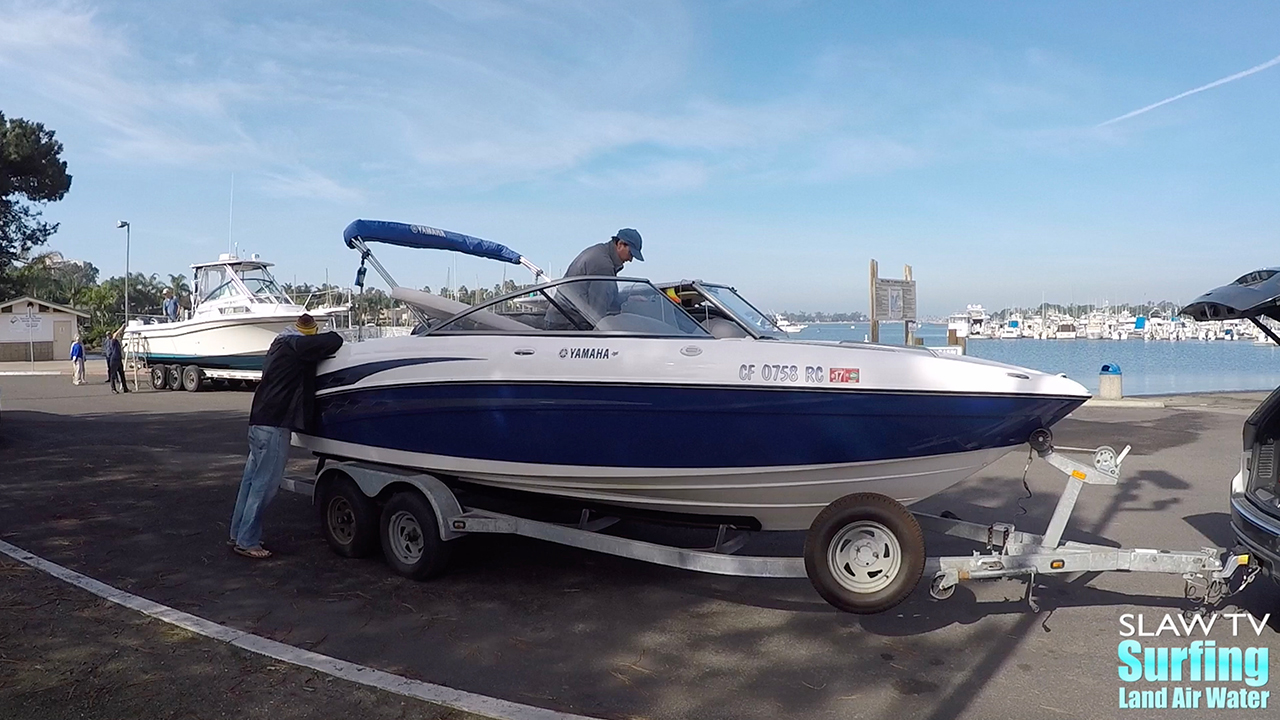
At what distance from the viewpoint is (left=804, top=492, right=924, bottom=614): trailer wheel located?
411 centimetres

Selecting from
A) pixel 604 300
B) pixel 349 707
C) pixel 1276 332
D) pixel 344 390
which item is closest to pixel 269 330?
pixel 344 390

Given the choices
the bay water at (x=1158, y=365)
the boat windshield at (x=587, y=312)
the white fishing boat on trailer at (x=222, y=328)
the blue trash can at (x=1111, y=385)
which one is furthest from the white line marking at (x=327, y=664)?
the blue trash can at (x=1111, y=385)

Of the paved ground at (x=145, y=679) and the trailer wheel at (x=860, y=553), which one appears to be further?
the trailer wheel at (x=860, y=553)

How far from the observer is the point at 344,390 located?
579 centimetres

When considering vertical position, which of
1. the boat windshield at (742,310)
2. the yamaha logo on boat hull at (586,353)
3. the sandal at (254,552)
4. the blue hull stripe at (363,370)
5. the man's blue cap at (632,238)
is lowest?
the sandal at (254,552)

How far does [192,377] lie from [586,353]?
19.1 meters

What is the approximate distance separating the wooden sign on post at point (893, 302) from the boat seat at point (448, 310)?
30.8 ft

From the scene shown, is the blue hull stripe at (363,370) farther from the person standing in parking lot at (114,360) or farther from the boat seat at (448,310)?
the person standing in parking lot at (114,360)

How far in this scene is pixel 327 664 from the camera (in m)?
3.82

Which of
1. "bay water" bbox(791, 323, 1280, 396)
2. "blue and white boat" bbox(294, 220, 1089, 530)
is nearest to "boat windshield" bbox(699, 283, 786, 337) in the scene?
"blue and white boat" bbox(294, 220, 1089, 530)

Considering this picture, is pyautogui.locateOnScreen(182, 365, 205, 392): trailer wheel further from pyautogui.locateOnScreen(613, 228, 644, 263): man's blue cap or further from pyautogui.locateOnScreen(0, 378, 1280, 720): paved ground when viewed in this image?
pyautogui.locateOnScreen(613, 228, 644, 263): man's blue cap

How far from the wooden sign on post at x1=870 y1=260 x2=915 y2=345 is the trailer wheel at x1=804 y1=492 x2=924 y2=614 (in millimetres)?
10136

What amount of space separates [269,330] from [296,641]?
16.5 meters

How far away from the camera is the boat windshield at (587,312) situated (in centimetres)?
495
